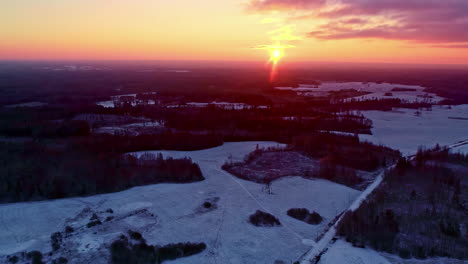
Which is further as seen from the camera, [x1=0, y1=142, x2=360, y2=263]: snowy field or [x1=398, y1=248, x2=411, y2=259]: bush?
[x1=0, y1=142, x2=360, y2=263]: snowy field

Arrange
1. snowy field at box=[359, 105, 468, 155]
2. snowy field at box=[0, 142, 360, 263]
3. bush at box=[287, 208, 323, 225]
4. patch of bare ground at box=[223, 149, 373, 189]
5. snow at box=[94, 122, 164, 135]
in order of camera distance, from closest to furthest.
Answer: snowy field at box=[0, 142, 360, 263], bush at box=[287, 208, 323, 225], patch of bare ground at box=[223, 149, 373, 189], snowy field at box=[359, 105, 468, 155], snow at box=[94, 122, 164, 135]

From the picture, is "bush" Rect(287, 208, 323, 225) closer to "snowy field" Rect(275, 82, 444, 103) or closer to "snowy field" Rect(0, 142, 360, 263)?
"snowy field" Rect(0, 142, 360, 263)

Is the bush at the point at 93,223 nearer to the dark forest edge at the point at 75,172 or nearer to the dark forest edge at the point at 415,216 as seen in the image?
the dark forest edge at the point at 75,172

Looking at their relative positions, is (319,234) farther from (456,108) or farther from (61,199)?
(456,108)

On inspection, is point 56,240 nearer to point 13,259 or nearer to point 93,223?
point 13,259

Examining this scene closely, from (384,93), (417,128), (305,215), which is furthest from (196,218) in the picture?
(384,93)

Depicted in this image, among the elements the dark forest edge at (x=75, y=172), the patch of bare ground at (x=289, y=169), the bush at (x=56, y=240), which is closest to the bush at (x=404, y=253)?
the patch of bare ground at (x=289, y=169)

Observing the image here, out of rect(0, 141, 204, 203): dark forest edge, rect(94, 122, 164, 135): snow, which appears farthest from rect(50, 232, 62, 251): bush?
rect(94, 122, 164, 135): snow

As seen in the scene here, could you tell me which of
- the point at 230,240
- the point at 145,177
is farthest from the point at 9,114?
the point at 230,240
